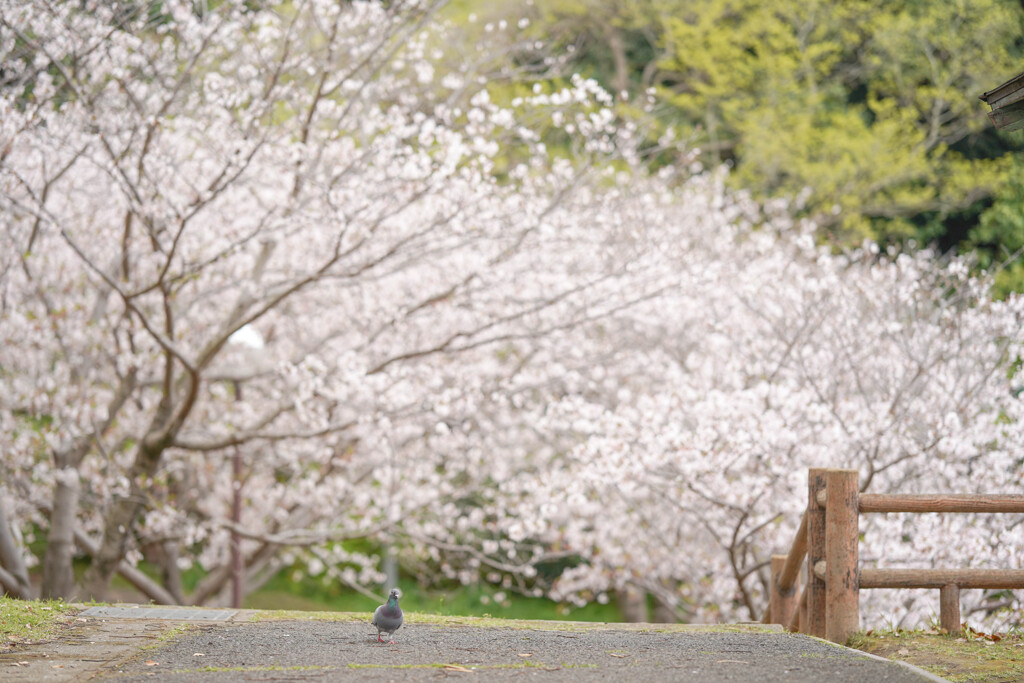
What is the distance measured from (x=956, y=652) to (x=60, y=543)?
31.2 feet

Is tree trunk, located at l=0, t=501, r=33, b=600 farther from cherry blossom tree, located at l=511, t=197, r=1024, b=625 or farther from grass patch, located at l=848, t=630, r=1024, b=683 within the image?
grass patch, located at l=848, t=630, r=1024, b=683

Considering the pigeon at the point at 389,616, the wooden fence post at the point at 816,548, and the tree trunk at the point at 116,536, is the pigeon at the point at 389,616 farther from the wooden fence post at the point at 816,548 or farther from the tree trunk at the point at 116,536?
the tree trunk at the point at 116,536

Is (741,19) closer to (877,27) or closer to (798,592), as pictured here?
(877,27)

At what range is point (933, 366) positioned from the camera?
31.1ft

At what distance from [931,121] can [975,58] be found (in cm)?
167

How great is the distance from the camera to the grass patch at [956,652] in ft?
15.2

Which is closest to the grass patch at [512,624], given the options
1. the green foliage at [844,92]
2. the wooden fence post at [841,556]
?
the wooden fence post at [841,556]

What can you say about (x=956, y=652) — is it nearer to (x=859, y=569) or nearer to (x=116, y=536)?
(x=859, y=569)

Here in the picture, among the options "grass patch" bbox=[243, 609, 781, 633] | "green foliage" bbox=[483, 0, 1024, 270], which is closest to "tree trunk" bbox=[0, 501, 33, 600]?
"grass patch" bbox=[243, 609, 781, 633]

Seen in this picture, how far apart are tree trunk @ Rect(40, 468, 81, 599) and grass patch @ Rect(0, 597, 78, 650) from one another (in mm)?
4430

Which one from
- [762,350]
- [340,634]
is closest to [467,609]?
[762,350]

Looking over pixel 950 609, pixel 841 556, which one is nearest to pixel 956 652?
pixel 950 609

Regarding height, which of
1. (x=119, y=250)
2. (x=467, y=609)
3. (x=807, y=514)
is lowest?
(x=467, y=609)

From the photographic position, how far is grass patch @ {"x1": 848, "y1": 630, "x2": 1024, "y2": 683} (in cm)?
464
